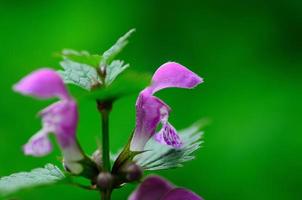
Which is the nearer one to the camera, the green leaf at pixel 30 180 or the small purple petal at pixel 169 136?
the green leaf at pixel 30 180

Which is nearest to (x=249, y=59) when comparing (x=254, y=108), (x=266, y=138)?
(x=254, y=108)

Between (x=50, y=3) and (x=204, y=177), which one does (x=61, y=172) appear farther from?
(x=50, y=3)

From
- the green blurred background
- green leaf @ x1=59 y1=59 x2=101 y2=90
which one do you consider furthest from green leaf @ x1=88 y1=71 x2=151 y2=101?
the green blurred background

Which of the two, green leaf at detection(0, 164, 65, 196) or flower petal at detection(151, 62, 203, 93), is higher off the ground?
flower petal at detection(151, 62, 203, 93)

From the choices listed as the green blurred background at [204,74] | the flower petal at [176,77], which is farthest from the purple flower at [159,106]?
the green blurred background at [204,74]

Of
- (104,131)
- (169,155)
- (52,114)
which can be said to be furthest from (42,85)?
(169,155)

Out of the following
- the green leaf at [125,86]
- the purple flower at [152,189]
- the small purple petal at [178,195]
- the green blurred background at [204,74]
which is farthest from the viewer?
the green blurred background at [204,74]

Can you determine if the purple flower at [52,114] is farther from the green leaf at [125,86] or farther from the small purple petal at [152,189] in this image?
the small purple petal at [152,189]

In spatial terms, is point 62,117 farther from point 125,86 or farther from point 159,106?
point 159,106

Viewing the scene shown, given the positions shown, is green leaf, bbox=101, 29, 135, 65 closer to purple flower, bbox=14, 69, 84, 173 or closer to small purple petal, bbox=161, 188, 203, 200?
purple flower, bbox=14, 69, 84, 173
